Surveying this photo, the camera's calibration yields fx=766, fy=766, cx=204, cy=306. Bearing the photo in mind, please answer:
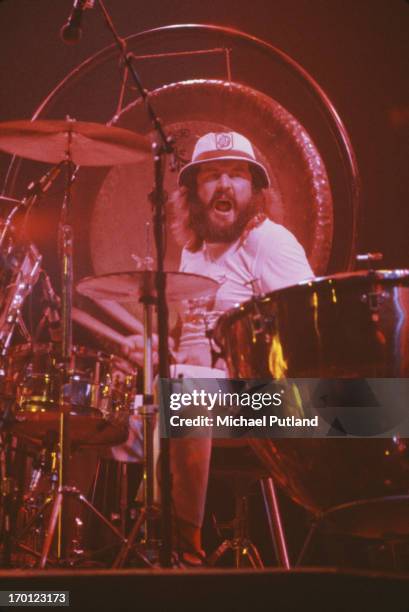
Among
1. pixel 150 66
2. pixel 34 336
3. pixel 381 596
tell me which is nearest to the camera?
pixel 381 596

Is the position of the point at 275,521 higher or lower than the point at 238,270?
lower

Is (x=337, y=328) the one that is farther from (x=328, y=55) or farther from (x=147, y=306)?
(x=328, y=55)

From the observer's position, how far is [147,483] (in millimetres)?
2621

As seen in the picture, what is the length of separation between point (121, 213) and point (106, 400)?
1001 millimetres

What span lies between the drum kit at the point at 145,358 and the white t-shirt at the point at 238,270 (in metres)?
0.35

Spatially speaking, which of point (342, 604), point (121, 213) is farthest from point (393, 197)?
point (342, 604)

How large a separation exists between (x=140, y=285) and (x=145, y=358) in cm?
27

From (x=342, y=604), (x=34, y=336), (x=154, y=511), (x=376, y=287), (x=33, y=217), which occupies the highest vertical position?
(x=33, y=217)

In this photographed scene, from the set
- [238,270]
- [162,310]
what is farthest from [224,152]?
[162,310]

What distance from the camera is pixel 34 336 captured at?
10.9ft

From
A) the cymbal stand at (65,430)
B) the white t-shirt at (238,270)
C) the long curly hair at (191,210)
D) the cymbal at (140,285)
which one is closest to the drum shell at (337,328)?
the cymbal at (140,285)

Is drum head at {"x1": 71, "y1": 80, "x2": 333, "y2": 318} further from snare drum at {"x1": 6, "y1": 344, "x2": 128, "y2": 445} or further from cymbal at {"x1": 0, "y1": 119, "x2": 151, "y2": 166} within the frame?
snare drum at {"x1": 6, "y1": 344, "x2": 128, "y2": 445}

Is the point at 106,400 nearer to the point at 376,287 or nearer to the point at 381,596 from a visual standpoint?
the point at 376,287

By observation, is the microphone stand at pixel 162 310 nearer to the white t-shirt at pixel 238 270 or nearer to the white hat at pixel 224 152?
the white t-shirt at pixel 238 270
